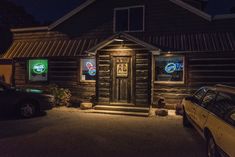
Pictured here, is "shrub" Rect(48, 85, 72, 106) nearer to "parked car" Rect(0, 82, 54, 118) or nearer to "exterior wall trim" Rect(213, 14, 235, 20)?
"parked car" Rect(0, 82, 54, 118)

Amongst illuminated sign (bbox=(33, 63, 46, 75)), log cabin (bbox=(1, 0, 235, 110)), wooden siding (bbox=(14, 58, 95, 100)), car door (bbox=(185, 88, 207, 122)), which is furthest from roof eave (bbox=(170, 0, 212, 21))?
illuminated sign (bbox=(33, 63, 46, 75))

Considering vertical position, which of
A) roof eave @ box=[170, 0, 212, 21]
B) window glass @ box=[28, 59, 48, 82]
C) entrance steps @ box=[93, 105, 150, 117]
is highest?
roof eave @ box=[170, 0, 212, 21]

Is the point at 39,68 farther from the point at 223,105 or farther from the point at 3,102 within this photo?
the point at 223,105

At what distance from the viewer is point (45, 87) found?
1527cm

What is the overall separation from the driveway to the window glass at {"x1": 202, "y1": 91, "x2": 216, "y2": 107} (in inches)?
48.3

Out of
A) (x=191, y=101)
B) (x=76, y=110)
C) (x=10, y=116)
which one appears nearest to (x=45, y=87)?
(x=76, y=110)

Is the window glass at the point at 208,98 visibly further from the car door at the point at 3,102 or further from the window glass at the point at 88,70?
the window glass at the point at 88,70

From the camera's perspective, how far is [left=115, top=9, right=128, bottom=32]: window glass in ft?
47.5

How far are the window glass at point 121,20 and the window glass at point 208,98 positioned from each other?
28.2 feet

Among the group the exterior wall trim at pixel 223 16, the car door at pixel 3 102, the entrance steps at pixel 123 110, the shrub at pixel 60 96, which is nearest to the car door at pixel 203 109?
the entrance steps at pixel 123 110

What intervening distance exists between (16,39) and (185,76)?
443 inches

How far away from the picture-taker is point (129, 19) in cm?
1435

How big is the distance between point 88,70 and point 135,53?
10.5ft

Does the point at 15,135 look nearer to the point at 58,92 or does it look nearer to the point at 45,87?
the point at 58,92
